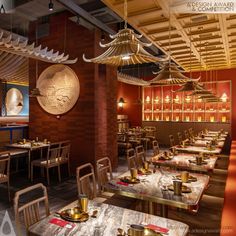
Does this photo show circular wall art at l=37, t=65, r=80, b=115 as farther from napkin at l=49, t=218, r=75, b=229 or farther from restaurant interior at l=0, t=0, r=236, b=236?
napkin at l=49, t=218, r=75, b=229

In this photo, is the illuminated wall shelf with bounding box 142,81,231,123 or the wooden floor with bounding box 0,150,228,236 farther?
the illuminated wall shelf with bounding box 142,81,231,123

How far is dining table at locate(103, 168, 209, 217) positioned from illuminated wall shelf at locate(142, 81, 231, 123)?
7013mm

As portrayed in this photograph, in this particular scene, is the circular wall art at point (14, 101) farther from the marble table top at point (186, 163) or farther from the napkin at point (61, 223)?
the napkin at point (61, 223)

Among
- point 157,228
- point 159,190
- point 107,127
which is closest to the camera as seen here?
point 157,228

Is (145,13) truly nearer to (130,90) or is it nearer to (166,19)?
(166,19)

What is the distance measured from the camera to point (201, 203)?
11.8 ft

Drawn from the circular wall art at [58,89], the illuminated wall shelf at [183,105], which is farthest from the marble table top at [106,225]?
the illuminated wall shelf at [183,105]

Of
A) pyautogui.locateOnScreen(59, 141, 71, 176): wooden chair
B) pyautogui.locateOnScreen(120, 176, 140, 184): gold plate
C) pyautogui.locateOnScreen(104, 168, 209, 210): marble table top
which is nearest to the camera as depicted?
pyautogui.locateOnScreen(104, 168, 209, 210): marble table top

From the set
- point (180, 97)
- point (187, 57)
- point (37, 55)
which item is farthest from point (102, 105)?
point (180, 97)

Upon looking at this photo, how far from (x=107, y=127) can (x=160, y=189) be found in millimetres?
3737

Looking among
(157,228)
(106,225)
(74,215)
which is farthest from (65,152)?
(157,228)

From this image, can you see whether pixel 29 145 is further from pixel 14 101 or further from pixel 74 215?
pixel 14 101

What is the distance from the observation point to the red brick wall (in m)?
5.53

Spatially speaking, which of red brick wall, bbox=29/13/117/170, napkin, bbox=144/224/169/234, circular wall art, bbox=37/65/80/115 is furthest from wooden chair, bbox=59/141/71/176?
napkin, bbox=144/224/169/234
